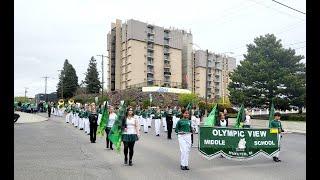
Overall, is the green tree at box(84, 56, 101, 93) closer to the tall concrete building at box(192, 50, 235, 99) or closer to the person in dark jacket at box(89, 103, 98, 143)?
the tall concrete building at box(192, 50, 235, 99)

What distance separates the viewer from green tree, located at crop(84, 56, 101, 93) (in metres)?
111

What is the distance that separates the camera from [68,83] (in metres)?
112

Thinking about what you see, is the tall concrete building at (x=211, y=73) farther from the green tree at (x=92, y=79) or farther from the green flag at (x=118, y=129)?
the green flag at (x=118, y=129)

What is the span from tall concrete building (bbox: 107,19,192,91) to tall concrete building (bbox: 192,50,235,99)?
8.65 meters

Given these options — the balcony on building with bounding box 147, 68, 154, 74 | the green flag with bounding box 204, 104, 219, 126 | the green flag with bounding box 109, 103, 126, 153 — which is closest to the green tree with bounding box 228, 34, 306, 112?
the green flag with bounding box 204, 104, 219, 126

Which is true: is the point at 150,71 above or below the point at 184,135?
above

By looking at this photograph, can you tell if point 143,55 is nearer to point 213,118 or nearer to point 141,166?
point 213,118

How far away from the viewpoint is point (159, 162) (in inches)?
512

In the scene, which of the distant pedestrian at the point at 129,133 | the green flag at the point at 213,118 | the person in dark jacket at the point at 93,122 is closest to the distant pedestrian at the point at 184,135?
the distant pedestrian at the point at 129,133

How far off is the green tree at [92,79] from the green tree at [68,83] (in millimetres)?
3274

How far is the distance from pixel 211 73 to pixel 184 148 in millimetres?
121158

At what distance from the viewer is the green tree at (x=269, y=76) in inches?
1724

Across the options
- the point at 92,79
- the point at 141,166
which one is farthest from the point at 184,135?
the point at 92,79
